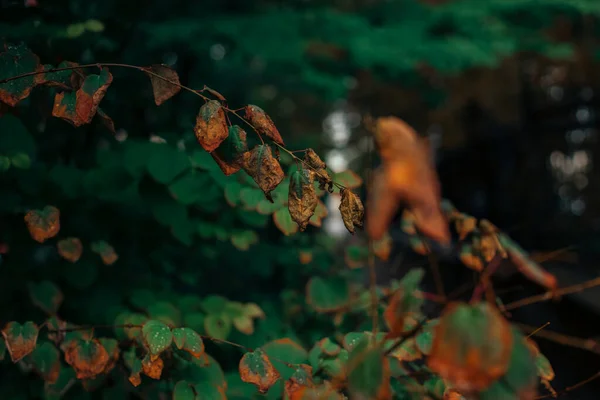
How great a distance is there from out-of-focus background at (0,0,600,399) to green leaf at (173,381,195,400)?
0.72 m

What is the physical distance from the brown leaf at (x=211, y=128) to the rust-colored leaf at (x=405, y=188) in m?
0.41

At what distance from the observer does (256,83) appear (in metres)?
4.62

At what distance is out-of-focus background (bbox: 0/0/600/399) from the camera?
90.3 inches

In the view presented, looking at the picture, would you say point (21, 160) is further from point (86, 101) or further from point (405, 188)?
point (405, 188)

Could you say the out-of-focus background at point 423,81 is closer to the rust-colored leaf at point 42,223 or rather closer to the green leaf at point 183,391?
the rust-colored leaf at point 42,223

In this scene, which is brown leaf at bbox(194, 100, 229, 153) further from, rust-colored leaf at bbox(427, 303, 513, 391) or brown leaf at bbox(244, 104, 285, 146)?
rust-colored leaf at bbox(427, 303, 513, 391)

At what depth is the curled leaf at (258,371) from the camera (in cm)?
124

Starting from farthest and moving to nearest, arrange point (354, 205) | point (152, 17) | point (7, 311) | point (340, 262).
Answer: point (152, 17) < point (340, 262) < point (7, 311) < point (354, 205)

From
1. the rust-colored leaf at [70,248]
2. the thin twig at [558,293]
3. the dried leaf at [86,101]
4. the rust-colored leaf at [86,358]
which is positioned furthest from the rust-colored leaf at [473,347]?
the rust-colored leaf at [70,248]

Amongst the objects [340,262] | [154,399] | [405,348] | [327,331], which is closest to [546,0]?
[340,262]

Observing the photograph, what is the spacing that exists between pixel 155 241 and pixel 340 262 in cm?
108

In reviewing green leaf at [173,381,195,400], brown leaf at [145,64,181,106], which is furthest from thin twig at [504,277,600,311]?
brown leaf at [145,64,181,106]

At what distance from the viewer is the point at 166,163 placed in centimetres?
179

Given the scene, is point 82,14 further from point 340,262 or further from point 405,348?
point 405,348
